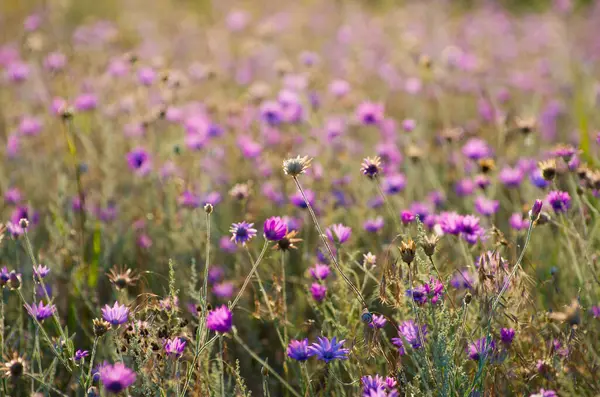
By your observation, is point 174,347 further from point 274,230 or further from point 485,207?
point 485,207

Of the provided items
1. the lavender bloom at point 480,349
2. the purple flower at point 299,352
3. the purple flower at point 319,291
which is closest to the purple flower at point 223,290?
the purple flower at point 319,291

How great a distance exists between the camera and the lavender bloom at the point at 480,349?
1333 millimetres

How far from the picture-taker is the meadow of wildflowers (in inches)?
57.1

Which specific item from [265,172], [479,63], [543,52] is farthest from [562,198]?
[543,52]

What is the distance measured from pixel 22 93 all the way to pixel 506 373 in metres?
3.35

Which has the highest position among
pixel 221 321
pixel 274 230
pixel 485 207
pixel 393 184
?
pixel 274 230

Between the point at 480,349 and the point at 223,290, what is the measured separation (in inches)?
37.1

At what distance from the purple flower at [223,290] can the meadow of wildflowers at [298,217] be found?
0.11ft

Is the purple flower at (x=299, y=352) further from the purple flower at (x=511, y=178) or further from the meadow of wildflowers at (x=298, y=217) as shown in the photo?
the purple flower at (x=511, y=178)

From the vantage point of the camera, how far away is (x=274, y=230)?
4.90 ft

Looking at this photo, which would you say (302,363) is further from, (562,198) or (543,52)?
(543,52)

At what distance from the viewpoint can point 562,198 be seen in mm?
1735

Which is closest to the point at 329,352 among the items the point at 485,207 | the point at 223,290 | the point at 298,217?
the point at 223,290

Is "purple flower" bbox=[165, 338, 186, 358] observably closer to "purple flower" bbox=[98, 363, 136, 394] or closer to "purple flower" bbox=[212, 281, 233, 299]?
"purple flower" bbox=[98, 363, 136, 394]
